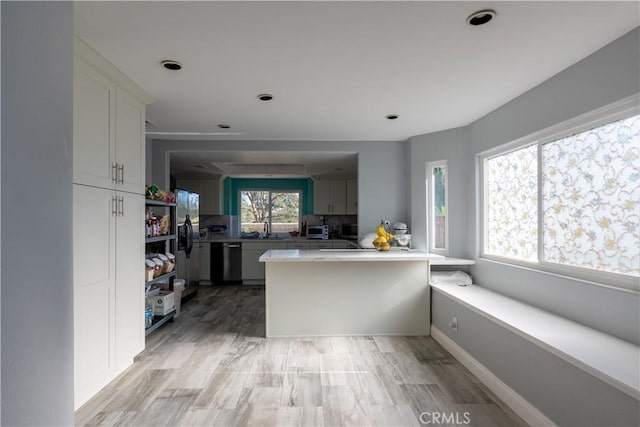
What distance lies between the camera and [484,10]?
66.9 inches

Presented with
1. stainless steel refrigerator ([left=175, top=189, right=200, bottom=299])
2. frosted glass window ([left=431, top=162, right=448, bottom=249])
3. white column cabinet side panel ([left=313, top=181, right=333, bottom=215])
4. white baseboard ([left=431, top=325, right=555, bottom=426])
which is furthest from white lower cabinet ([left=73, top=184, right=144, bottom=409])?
white column cabinet side panel ([left=313, top=181, right=333, bottom=215])

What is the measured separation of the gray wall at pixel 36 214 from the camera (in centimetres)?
81

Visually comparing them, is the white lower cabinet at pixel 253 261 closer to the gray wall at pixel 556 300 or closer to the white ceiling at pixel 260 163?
the white ceiling at pixel 260 163

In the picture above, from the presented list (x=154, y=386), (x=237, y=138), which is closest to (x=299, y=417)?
(x=154, y=386)

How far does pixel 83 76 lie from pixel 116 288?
1453 millimetres

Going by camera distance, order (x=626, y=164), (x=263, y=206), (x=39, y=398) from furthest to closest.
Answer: (x=263, y=206)
(x=626, y=164)
(x=39, y=398)

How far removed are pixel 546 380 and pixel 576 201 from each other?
1.23 m

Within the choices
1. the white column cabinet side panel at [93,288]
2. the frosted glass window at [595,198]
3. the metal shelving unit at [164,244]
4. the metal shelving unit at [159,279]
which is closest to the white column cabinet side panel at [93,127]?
the white column cabinet side panel at [93,288]

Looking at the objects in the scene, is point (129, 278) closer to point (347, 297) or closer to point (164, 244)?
point (164, 244)

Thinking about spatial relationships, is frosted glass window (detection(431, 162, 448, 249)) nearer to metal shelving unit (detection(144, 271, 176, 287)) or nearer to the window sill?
the window sill

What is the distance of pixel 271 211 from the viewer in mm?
7617

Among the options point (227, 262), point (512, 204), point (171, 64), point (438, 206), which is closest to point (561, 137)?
point (512, 204)

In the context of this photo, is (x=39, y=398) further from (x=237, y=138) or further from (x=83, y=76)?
(x=237, y=138)

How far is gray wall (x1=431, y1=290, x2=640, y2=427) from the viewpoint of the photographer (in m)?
1.55
